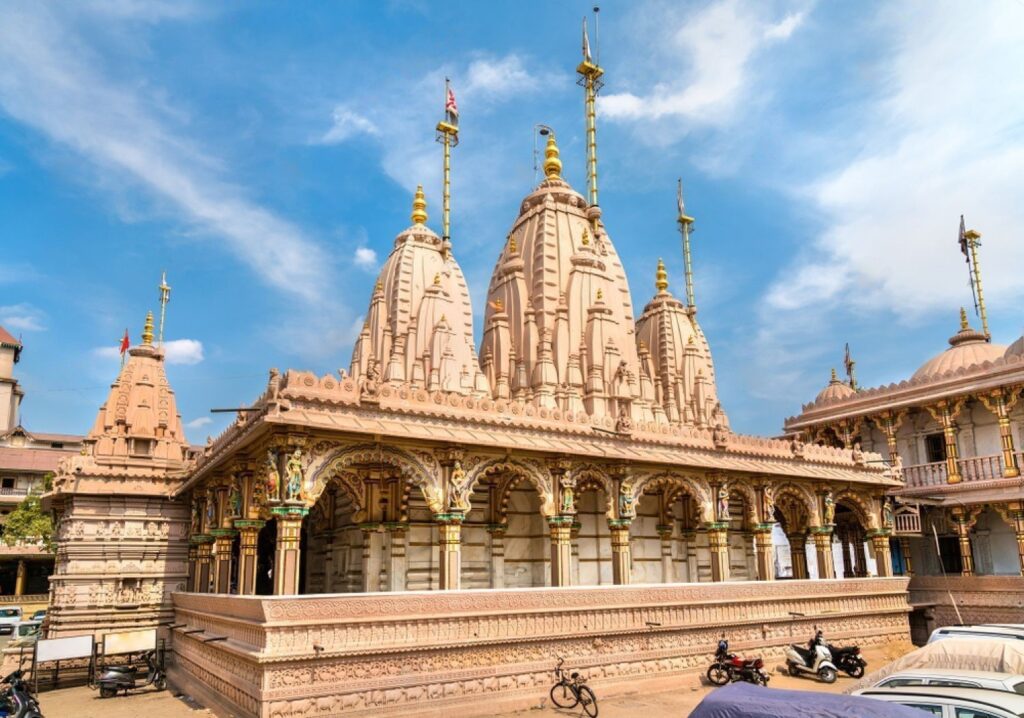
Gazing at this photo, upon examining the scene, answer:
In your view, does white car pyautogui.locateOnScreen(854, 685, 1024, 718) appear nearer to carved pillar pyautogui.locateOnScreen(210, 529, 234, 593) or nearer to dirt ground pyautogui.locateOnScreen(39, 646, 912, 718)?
dirt ground pyautogui.locateOnScreen(39, 646, 912, 718)

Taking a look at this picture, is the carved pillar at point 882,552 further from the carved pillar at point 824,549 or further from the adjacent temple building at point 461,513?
the carved pillar at point 824,549

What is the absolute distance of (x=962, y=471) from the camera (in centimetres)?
2681

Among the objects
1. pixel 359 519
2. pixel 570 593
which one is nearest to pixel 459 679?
pixel 570 593

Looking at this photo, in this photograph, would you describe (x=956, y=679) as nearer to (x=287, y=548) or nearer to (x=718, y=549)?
(x=287, y=548)

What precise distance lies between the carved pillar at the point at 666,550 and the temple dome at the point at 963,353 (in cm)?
1275

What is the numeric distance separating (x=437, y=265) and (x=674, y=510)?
1397 centimetres

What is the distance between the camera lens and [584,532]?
21.3 metres

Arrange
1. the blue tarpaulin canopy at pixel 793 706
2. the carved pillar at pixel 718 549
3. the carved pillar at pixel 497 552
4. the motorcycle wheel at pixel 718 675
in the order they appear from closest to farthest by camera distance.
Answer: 1. the blue tarpaulin canopy at pixel 793 706
2. the motorcycle wheel at pixel 718 675
3. the carved pillar at pixel 497 552
4. the carved pillar at pixel 718 549

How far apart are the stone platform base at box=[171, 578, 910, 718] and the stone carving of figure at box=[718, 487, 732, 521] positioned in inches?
77.7

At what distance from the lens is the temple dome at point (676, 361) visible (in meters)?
32.9

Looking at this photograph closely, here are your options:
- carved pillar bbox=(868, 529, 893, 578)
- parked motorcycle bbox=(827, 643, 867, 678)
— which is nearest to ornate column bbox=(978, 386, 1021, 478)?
carved pillar bbox=(868, 529, 893, 578)

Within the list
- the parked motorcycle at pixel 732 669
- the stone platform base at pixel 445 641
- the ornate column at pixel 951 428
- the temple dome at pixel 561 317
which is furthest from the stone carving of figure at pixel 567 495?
the ornate column at pixel 951 428

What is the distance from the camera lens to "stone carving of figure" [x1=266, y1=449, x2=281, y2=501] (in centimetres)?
1384

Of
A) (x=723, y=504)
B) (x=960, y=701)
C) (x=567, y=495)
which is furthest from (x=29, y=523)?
(x=960, y=701)
